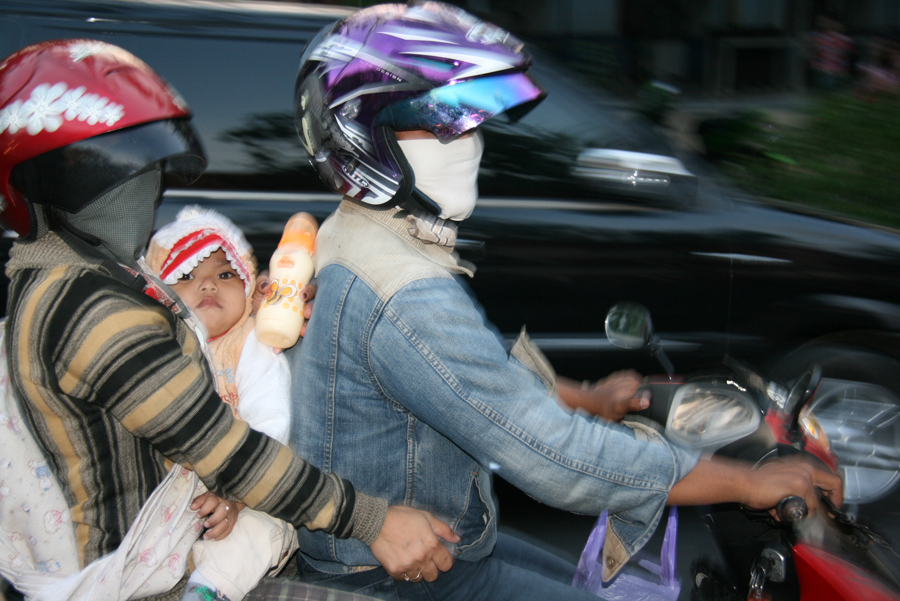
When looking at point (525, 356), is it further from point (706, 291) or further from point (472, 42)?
point (706, 291)

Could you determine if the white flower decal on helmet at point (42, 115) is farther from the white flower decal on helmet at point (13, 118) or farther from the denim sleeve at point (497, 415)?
the denim sleeve at point (497, 415)

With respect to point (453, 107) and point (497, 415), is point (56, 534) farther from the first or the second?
point (453, 107)

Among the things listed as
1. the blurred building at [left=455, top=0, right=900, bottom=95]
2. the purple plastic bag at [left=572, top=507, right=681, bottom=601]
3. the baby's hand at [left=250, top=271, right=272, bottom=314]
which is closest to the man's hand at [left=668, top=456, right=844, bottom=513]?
the purple plastic bag at [left=572, top=507, right=681, bottom=601]

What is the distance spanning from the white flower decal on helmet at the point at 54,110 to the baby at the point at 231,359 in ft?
1.62

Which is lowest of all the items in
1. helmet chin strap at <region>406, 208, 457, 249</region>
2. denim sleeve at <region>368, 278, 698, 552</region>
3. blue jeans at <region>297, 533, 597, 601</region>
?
blue jeans at <region>297, 533, 597, 601</region>

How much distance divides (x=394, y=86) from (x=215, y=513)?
87 centimetres

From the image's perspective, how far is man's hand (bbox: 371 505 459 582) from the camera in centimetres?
156

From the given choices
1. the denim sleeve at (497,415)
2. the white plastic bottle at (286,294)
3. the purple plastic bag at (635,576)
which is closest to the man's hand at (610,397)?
the purple plastic bag at (635,576)

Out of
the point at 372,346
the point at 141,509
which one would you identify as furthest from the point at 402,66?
the point at 141,509

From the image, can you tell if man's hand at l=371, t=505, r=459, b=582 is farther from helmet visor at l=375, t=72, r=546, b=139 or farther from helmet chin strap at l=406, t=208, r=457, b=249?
helmet visor at l=375, t=72, r=546, b=139

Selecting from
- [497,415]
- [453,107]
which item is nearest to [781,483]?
[497,415]

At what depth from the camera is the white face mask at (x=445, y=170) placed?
67.5 inches

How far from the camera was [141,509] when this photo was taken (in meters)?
1.46

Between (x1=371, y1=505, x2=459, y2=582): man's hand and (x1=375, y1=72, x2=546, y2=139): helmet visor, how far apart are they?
747 millimetres
